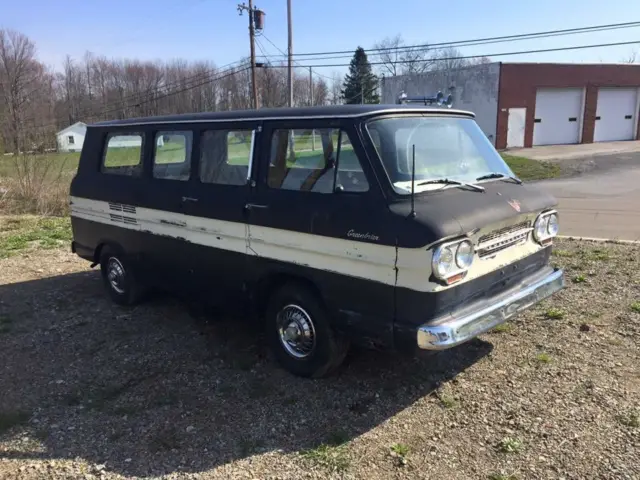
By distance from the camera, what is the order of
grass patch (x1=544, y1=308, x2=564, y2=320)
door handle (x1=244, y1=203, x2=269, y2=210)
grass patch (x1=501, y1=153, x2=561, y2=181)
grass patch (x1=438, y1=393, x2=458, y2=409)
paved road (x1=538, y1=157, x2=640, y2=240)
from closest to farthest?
grass patch (x1=438, y1=393, x2=458, y2=409) < door handle (x1=244, y1=203, x2=269, y2=210) < grass patch (x1=544, y1=308, x2=564, y2=320) < paved road (x1=538, y1=157, x2=640, y2=240) < grass patch (x1=501, y1=153, x2=561, y2=181)

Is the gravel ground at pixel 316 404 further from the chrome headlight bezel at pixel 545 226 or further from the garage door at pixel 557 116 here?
the garage door at pixel 557 116

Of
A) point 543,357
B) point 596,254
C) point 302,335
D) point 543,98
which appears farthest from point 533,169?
point 302,335

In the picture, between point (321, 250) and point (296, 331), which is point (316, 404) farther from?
point (321, 250)

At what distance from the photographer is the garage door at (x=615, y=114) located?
37.0m

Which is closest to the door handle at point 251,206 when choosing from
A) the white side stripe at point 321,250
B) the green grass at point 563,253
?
the white side stripe at point 321,250

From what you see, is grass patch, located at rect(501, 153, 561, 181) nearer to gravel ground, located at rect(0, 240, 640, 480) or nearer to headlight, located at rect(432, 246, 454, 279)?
gravel ground, located at rect(0, 240, 640, 480)

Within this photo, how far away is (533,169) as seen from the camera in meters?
23.1

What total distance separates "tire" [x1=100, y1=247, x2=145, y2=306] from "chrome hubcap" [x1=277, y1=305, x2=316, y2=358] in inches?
94.4

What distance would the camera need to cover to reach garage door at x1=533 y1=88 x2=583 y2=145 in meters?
34.7

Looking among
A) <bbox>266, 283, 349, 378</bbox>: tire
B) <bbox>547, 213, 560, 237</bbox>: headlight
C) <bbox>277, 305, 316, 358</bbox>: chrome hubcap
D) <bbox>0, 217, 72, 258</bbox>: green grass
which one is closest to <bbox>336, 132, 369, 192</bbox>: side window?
<bbox>266, 283, 349, 378</bbox>: tire

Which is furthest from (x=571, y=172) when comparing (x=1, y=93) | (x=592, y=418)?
(x=1, y=93)

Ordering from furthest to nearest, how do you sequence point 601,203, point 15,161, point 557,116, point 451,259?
1. point 557,116
2. point 15,161
3. point 601,203
4. point 451,259

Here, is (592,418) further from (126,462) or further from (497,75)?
(497,75)

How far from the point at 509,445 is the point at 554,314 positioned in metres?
2.37
